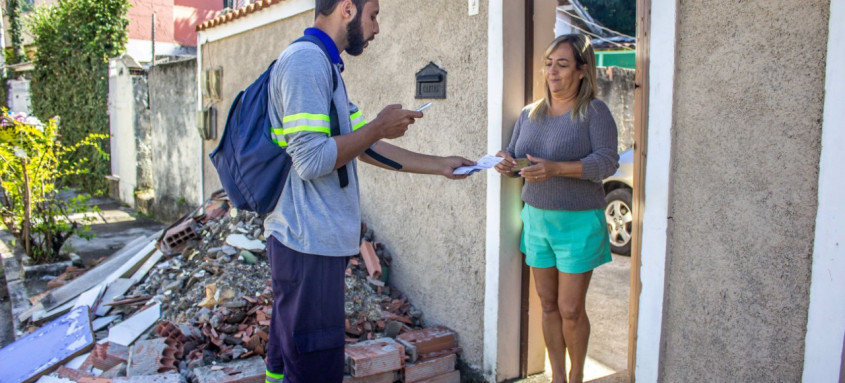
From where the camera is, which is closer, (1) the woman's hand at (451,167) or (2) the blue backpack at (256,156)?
(2) the blue backpack at (256,156)

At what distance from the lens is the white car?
7.39 m

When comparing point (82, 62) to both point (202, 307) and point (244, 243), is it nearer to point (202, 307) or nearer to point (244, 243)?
point (244, 243)

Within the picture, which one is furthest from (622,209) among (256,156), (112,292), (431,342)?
(256,156)

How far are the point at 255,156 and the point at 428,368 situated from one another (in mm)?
2122

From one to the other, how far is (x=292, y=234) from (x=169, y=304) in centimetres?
300

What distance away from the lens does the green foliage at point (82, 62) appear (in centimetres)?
1423

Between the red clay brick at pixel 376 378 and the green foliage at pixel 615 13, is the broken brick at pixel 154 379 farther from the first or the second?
the green foliage at pixel 615 13

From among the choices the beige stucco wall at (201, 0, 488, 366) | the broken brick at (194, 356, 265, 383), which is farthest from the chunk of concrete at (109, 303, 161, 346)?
the beige stucco wall at (201, 0, 488, 366)

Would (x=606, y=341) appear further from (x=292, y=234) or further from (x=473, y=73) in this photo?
(x=292, y=234)

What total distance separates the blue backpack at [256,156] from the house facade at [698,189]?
1533mm

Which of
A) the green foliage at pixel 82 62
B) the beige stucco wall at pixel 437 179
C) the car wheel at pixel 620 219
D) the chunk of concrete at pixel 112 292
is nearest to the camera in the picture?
the beige stucco wall at pixel 437 179

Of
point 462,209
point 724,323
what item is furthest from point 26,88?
point 724,323

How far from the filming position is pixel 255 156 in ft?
7.73

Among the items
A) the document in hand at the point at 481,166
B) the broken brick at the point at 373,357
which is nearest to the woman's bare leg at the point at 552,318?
the document in hand at the point at 481,166
